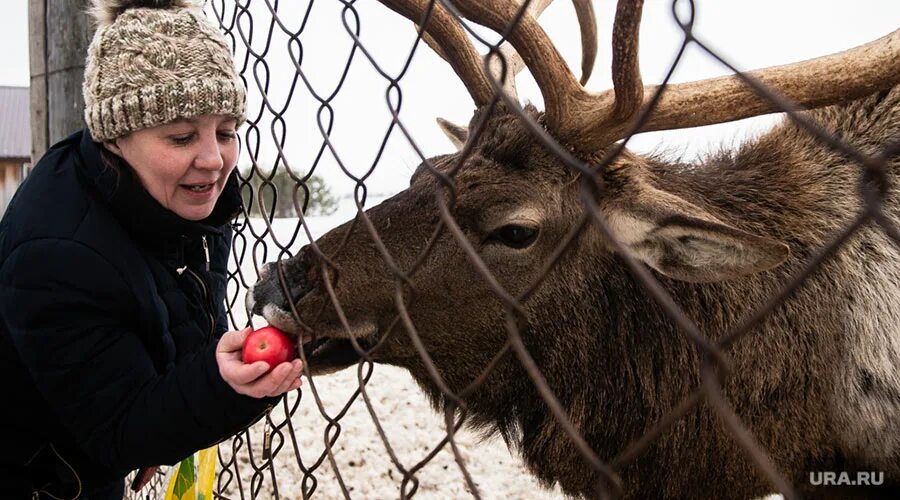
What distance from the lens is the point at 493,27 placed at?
196 cm

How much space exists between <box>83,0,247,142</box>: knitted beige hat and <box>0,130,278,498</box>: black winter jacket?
15 centimetres

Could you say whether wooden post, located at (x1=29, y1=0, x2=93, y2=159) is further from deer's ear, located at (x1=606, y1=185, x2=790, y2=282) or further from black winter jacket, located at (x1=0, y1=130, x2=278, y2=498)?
deer's ear, located at (x1=606, y1=185, x2=790, y2=282)

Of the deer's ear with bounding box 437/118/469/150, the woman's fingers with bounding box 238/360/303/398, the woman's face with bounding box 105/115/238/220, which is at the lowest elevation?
the woman's fingers with bounding box 238/360/303/398

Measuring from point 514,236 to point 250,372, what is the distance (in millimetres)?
944

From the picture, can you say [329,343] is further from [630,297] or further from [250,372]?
[630,297]

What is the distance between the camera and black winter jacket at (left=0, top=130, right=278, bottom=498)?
186 centimetres

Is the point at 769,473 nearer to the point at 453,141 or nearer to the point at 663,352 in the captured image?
the point at 663,352

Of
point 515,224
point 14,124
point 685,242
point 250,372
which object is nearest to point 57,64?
point 250,372

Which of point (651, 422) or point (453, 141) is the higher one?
point (453, 141)

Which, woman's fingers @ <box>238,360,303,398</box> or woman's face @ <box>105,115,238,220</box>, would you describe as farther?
woman's face @ <box>105,115,238,220</box>

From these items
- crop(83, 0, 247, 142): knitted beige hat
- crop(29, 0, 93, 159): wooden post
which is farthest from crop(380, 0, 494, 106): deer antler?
crop(29, 0, 93, 159): wooden post

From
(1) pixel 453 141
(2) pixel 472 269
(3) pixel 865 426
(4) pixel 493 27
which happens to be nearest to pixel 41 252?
(2) pixel 472 269

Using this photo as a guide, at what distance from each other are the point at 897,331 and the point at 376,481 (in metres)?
2.93

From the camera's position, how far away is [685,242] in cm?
195
